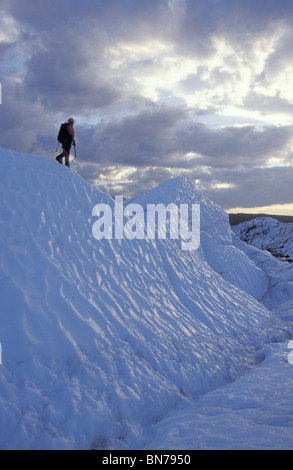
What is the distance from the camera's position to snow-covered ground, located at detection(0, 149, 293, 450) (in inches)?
166

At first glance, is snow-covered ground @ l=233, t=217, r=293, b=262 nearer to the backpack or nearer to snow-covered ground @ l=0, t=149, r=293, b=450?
snow-covered ground @ l=0, t=149, r=293, b=450

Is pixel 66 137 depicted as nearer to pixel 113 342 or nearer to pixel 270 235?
pixel 113 342

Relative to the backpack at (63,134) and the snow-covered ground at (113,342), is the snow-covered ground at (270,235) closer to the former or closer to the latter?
the snow-covered ground at (113,342)

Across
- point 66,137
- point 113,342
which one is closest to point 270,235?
point 66,137

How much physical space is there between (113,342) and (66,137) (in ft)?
24.0

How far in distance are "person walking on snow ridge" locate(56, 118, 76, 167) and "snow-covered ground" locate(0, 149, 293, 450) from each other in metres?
1.36

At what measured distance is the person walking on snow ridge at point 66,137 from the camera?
10.4 metres

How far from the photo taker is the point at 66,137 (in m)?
10.4

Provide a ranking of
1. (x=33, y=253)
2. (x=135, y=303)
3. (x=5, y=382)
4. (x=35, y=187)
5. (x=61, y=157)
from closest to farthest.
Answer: (x=5, y=382) → (x=33, y=253) → (x=135, y=303) → (x=35, y=187) → (x=61, y=157)

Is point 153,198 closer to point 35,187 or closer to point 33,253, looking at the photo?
point 35,187

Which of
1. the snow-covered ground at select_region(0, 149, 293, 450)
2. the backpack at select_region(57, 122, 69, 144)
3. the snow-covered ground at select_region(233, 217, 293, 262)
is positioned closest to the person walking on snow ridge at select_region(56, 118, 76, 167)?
the backpack at select_region(57, 122, 69, 144)

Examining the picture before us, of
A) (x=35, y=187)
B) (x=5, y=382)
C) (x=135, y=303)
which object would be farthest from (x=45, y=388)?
(x=35, y=187)
